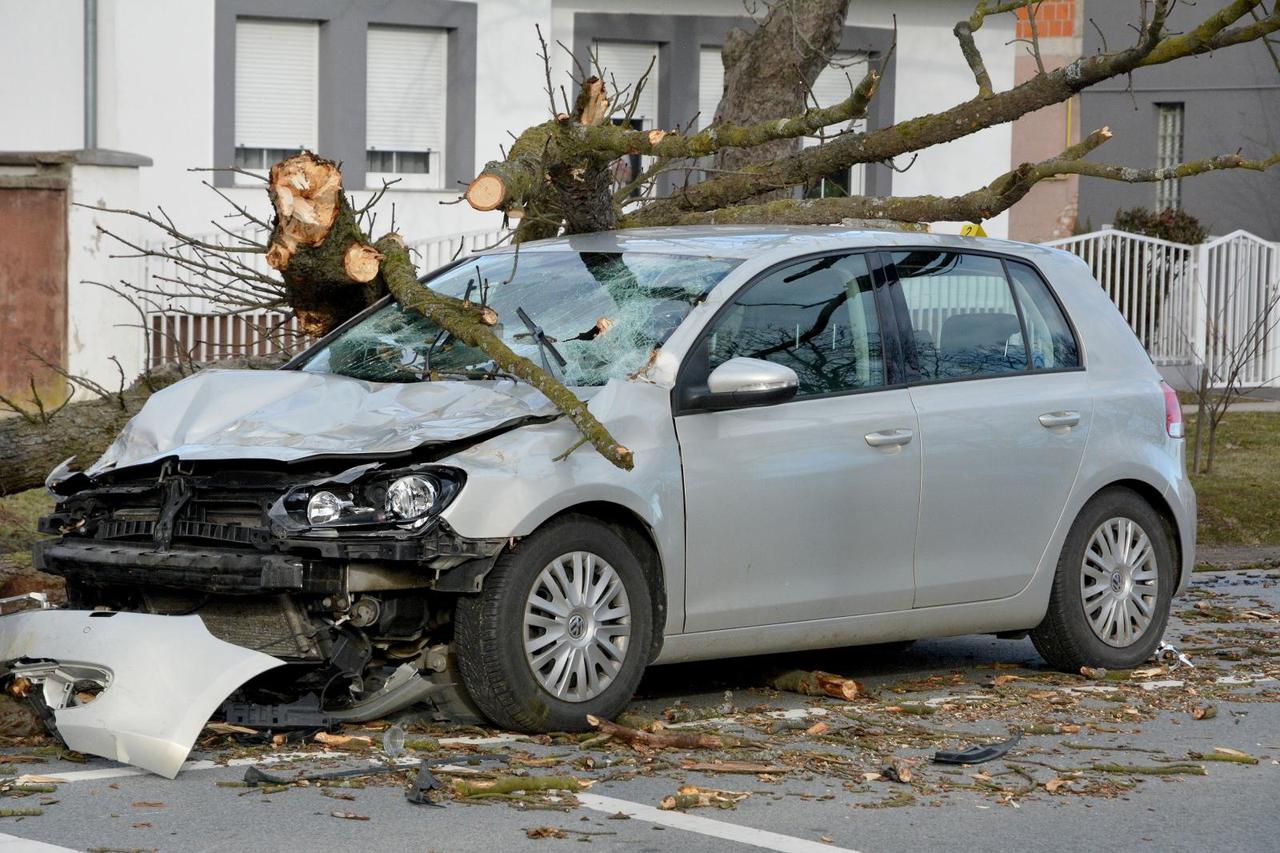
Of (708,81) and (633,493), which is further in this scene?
(708,81)

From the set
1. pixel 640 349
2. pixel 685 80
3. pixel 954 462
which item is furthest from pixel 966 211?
pixel 685 80

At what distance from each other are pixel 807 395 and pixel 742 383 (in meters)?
0.48

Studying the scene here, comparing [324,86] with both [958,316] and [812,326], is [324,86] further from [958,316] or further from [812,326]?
[812,326]

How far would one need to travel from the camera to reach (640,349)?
727 centimetres

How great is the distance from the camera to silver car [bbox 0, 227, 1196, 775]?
6477 mm

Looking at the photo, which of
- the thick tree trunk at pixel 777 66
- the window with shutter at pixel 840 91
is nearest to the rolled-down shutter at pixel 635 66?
the window with shutter at pixel 840 91

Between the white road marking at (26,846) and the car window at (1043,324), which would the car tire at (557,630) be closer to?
the white road marking at (26,846)

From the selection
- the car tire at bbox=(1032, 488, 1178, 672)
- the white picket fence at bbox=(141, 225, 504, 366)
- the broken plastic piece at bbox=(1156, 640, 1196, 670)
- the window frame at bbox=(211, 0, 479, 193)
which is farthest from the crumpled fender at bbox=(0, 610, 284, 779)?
the window frame at bbox=(211, 0, 479, 193)


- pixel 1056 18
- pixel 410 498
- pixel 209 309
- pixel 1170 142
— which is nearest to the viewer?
pixel 410 498

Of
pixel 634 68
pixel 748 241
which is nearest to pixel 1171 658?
pixel 748 241

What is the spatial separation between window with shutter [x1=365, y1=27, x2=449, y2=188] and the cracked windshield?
12684 millimetres

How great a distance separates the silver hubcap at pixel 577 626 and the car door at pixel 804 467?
36cm

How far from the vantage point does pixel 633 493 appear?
685cm

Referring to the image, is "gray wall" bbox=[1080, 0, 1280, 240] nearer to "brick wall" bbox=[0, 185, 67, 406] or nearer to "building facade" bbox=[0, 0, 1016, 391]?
"building facade" bbox=[0, 0, 1016, 391]
